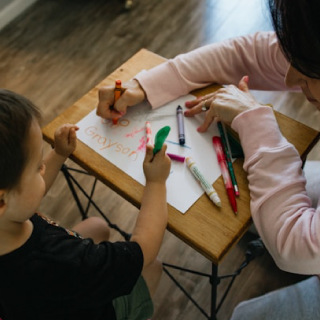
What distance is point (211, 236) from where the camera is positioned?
2.32ft

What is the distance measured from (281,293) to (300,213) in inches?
12.9

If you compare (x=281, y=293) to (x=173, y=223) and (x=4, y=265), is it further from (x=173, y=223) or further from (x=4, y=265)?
(x=4, y=265)

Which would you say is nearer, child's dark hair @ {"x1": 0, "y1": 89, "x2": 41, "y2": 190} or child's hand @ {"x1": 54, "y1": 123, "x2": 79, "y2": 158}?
child's dark hair @ {"x1": 0, "y1": 89, "x2": 41, "y2": 190}

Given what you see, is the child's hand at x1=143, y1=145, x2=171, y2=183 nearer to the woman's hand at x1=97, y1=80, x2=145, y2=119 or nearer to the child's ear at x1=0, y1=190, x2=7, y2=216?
the woman's hand at x1=97, y1=80, x2=145, y2=119

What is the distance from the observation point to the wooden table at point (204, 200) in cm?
71

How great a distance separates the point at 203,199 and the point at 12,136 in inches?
14.9

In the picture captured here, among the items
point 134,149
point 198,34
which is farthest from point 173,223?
point 198,34

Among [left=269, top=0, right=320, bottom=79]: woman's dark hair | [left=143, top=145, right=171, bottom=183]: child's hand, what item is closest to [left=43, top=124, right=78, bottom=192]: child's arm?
[left=143, top=145, right=171, bottom=183]: child's hand

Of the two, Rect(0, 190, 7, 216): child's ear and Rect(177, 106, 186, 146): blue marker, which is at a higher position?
Rect(0, 190, 7, 216): child's ear

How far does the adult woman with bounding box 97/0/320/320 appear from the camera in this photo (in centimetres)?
61

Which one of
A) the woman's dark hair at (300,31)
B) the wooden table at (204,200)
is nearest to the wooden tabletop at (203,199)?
the wooden table at (204,200)

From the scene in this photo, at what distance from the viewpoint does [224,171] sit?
79cm

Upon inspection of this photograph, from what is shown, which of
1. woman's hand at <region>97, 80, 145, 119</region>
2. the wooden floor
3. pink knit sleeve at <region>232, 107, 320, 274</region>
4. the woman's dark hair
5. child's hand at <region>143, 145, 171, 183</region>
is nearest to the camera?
the woman's dark hair

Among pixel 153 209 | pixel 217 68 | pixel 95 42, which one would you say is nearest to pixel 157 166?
pixel 153 209
